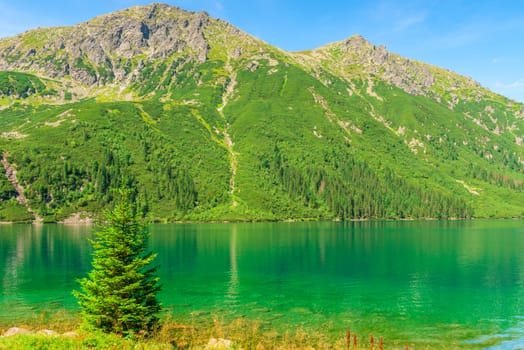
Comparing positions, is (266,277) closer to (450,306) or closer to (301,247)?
(450,306)

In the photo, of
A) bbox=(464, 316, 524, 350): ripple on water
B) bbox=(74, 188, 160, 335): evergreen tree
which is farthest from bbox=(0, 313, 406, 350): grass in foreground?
bbox=(464, 316, 524, 350): ripple on water

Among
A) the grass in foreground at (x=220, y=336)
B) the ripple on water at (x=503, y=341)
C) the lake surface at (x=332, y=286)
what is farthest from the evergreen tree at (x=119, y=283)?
the ripple on water at (x=503, y=341)

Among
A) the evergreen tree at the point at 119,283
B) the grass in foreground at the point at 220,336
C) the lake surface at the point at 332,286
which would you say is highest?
the evergreen tree at the point at 119,283

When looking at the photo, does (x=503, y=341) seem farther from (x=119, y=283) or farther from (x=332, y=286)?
(x=119, y=283)

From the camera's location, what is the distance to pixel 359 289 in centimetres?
7369

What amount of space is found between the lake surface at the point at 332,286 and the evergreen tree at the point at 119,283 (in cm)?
2061

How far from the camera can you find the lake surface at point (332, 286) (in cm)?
5234

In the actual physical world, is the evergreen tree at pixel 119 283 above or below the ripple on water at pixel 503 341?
above

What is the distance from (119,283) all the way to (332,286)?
4993cm

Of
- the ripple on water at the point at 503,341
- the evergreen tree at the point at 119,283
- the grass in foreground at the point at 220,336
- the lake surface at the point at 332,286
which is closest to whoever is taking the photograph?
the evergreen tree at the point at 119,283

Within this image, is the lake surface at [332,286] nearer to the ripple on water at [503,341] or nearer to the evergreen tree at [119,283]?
the ripple on water at [503,341]

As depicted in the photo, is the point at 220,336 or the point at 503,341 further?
the point at 503,341

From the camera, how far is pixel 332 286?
76.4 meters

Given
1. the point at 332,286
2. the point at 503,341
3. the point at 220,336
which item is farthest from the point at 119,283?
the point at 332,286
